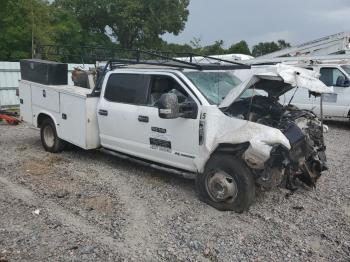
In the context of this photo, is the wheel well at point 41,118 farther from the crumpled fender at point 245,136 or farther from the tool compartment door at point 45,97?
the crumpled fender at point 245,136

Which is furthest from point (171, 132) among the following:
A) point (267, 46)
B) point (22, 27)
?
point (267, 46)

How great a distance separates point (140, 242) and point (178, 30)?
37707 millimetres

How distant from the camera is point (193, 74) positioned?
20.7ft

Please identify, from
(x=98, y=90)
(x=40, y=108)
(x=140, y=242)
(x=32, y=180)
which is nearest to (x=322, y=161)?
(x=140, y=242)

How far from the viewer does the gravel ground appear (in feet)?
14.8

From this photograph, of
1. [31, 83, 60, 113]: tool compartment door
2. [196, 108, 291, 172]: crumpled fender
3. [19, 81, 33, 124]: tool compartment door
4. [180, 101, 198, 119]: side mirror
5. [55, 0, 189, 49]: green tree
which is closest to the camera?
[196, 108, 291, 172]: crumpled fender

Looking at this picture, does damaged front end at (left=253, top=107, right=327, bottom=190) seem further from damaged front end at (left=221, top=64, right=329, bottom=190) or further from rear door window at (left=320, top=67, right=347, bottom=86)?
rear door window at (left=320, top=67, right=347, bottom=86)

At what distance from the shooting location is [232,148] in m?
5.46

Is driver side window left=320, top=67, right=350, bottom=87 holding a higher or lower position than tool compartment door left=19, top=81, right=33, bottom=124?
higher

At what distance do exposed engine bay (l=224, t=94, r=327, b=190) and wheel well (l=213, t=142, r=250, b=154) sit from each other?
0.22 m

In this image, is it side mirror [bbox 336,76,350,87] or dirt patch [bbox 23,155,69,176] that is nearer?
dirt patch [bbox 23,155,69,176]

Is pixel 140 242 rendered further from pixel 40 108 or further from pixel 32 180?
pixel 40 108

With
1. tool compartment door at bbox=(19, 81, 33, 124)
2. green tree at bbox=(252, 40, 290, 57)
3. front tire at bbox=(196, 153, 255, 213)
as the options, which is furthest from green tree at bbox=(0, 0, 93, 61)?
green tree at bbox=(252, 40, 290, 57)

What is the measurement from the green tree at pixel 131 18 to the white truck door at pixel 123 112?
1205 inches
